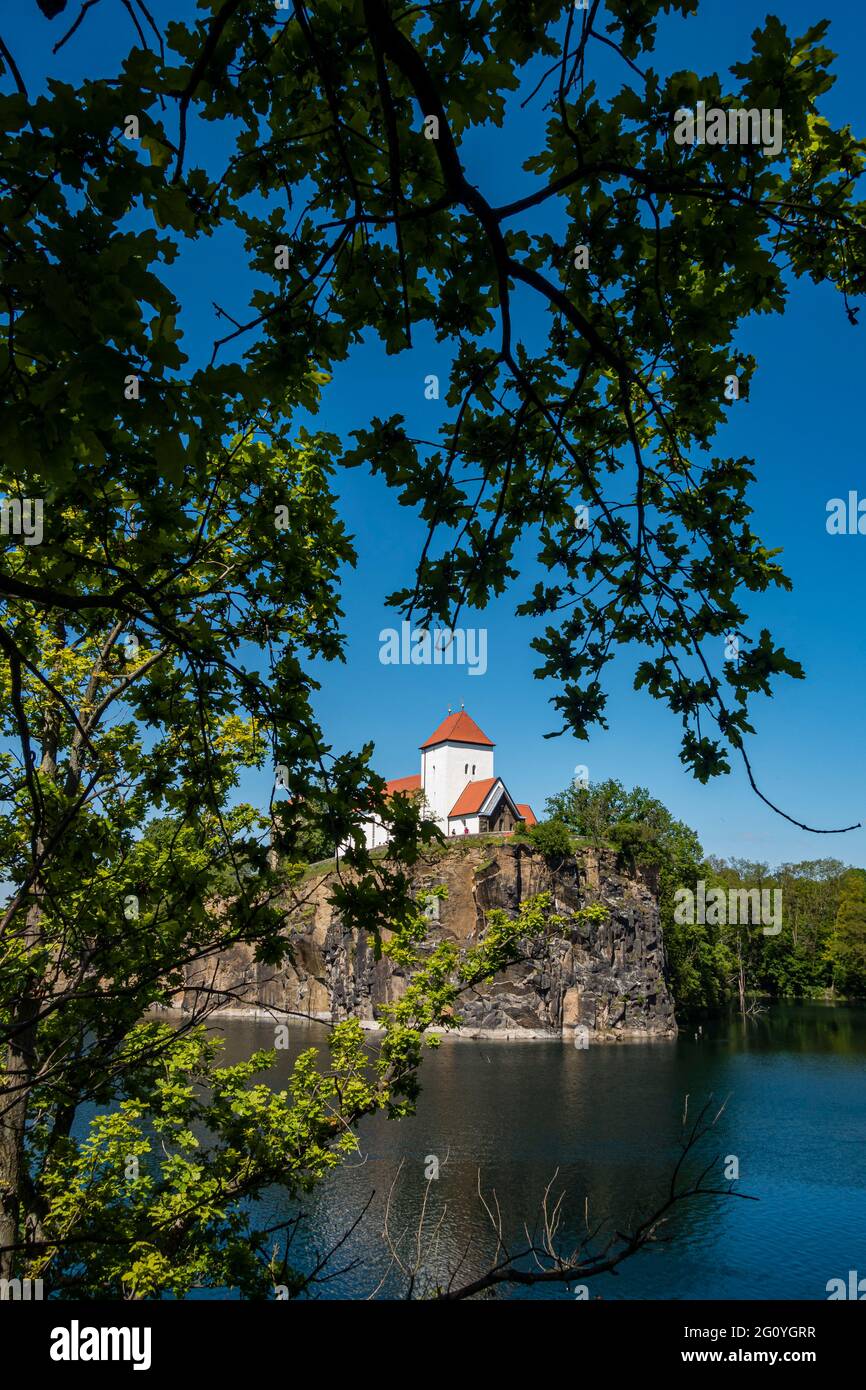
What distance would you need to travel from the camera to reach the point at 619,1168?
24469 millimetres

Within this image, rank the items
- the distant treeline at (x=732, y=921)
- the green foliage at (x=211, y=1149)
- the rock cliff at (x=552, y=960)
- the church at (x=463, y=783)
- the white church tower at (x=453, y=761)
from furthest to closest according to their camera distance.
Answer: the white church tower at (x=453, y=761), the church at (x=463, y=783), the distant treeline at (x=732, y=921), the rock cliff at (x=552, y=960), the green foliage at (x=211, y=1149)

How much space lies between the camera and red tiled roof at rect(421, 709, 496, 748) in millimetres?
77750

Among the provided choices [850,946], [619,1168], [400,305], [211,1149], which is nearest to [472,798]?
[850,946]

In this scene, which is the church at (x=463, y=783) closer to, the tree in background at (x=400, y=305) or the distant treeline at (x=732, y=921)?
the distant treeline at (x=732, y=921)

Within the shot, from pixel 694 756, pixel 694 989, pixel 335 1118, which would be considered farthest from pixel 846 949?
pixel 694 756

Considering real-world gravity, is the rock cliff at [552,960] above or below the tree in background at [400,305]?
below

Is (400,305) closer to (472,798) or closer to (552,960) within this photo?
(552,960)

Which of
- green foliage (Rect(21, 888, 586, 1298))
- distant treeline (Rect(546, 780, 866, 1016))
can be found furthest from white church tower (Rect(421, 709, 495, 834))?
green foliage (Rect(21, 888, 586, 1298))

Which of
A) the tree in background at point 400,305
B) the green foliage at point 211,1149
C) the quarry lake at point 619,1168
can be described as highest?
the tree in background at point 400,305

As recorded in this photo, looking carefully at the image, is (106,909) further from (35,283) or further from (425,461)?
(35,283)

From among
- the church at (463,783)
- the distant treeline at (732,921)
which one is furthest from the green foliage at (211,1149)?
the church at (463,783)

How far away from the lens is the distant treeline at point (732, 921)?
61.6 m

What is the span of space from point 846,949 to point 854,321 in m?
81.6

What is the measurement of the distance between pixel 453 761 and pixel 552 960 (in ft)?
89.1
